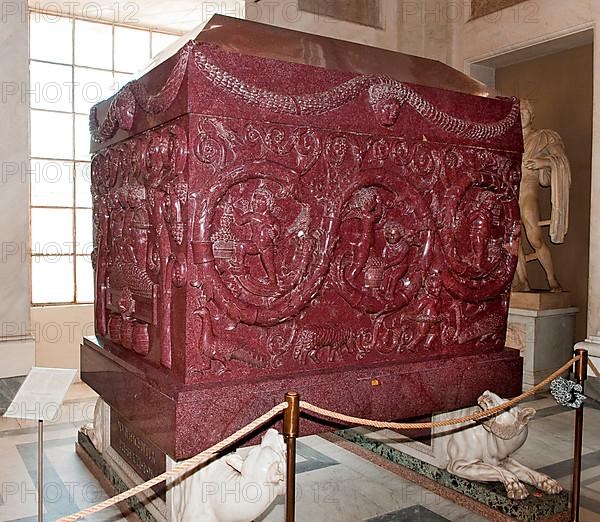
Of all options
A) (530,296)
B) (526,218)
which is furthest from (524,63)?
(530,296)

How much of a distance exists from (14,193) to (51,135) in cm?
175

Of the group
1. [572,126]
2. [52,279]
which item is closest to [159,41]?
[52,279]

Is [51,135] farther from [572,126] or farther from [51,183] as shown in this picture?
[572,126]

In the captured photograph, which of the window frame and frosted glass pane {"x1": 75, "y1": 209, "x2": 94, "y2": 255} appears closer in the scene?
the window frame

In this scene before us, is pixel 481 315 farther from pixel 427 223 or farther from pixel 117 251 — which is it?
pixel 117 251

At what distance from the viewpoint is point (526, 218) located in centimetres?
657

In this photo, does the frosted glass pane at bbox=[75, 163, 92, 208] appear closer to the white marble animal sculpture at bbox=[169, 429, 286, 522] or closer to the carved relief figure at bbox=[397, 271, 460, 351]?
the carved relief figure at bbox=[397, 271, 460, 351]

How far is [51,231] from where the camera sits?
6805 mm

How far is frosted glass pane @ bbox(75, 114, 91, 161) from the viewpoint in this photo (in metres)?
6.76

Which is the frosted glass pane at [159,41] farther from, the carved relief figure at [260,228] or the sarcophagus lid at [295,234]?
the carved relief figure at [260,228]

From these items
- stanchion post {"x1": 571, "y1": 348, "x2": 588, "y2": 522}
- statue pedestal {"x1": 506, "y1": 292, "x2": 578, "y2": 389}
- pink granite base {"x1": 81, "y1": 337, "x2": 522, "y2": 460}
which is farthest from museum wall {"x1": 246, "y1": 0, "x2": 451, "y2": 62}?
stanchion post {"x1": 571, "y1": 348, "x2": 588, "y2": 522}

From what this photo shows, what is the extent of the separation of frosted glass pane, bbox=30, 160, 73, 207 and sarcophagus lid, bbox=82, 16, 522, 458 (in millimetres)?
3247

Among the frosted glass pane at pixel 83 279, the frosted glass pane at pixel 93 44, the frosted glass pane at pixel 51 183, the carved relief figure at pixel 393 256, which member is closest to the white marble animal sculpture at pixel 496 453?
the carved relief figure at pixel 393 256

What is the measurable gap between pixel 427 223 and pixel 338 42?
101cm
